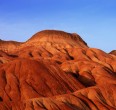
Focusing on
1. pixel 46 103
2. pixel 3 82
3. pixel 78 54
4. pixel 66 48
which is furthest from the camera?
pixel 66 48

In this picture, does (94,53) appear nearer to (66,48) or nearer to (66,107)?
(66,48)

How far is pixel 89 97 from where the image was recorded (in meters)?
67.6

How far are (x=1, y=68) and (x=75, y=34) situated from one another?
4157 inches

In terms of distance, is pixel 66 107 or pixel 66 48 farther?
pixel 66 48

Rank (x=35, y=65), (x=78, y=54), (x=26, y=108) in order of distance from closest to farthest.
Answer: (x=26, y=108) < (x=35, y=65) < (x=78, y=54)

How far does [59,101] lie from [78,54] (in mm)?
79292

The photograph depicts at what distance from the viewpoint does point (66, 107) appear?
57094 mm

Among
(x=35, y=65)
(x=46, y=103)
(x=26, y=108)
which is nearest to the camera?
(x=26, y=108)

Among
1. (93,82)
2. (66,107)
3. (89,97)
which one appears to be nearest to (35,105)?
(66,107)

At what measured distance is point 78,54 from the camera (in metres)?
137

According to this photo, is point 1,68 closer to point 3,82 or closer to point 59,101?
point 3,82

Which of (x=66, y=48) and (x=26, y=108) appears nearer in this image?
(x=26, y=108)

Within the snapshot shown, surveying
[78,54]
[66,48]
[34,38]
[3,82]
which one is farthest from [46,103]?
[34,38]

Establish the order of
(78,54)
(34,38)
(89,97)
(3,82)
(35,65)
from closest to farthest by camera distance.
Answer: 1. (89,97)
2. (3,82)
3. (35,65)
4. (78,54)
5. (34,38)
